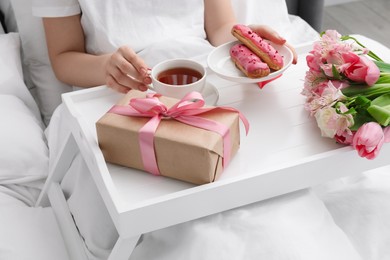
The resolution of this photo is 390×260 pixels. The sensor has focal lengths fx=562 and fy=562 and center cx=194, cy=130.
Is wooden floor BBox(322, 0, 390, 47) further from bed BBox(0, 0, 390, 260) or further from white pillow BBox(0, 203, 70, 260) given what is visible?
white pillow BBox(0, 203, 70, 260)

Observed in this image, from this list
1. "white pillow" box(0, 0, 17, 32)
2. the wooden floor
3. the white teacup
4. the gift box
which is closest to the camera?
the gift box

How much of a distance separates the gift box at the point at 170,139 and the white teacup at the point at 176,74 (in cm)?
7

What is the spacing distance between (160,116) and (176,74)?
0.15 m

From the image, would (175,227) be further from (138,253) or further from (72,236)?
(72,236)

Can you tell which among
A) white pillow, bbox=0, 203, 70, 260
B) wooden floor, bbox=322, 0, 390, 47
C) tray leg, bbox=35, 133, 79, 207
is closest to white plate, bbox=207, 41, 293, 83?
tray leg, bbox=35, 133, 79, 207

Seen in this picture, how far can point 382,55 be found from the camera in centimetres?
122

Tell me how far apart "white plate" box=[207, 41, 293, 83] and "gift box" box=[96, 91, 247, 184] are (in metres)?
0.13

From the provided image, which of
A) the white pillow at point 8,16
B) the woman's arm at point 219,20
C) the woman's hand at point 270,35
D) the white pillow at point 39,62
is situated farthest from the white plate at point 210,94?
the white pillow at point 8,16

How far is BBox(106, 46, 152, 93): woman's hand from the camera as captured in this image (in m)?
1.08

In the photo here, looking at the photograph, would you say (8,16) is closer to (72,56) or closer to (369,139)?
(72,56)

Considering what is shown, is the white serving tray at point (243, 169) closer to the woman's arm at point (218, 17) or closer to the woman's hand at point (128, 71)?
the woman's hand at point (128, 71)

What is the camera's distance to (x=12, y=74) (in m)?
1.48

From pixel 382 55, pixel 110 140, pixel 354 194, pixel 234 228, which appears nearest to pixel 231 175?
pixel 234 228

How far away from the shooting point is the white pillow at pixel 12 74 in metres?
1.46
